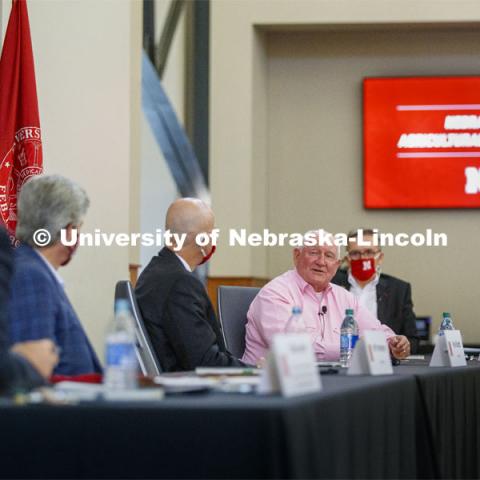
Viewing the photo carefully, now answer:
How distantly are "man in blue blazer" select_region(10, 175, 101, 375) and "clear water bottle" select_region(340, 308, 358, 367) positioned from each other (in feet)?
4.69

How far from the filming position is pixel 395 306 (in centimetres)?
651

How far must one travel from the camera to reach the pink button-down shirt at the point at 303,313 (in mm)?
4621

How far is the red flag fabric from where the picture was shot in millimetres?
4844

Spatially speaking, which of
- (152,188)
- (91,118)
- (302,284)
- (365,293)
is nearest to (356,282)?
(365,293)

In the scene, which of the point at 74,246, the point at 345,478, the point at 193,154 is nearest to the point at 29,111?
the point at 74,246

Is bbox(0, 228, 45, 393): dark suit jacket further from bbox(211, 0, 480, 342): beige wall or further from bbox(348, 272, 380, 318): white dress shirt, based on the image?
bbox(211, 0, 480, 342): beige wall

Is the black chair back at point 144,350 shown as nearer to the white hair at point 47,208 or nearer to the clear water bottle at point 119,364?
the white hair at point 47,208

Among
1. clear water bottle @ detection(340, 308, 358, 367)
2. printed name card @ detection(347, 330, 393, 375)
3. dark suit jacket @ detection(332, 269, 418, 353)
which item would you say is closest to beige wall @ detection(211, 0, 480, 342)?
dark suit jacket @ detection(332, 269, 418, 353)

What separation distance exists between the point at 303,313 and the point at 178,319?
40.1 inches

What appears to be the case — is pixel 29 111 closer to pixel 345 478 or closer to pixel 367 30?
pixel 345 478

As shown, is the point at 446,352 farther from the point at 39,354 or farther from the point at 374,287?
the point at 374,287

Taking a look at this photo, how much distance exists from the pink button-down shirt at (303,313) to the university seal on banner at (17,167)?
3.66ft

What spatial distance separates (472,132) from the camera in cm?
889

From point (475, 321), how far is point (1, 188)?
508cm
